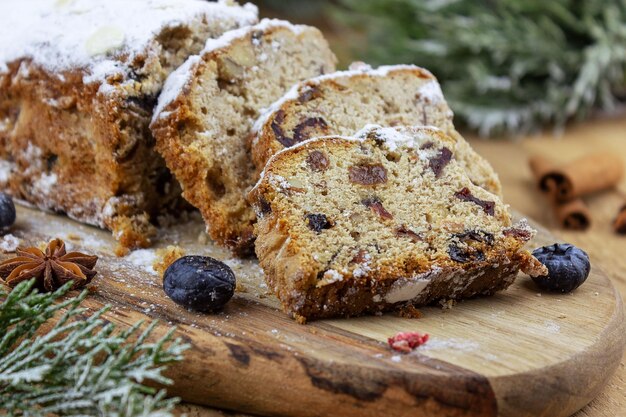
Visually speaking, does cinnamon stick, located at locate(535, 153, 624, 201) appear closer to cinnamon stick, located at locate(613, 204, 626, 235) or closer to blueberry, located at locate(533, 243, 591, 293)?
cinnamon stick, located at locate(613, 204, 626, 235)

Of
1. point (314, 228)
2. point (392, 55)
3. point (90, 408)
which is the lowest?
point (392, 55)

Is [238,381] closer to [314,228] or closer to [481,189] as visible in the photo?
[314,228]

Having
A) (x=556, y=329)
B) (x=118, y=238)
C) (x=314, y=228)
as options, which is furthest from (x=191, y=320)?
(x=556, y=329)

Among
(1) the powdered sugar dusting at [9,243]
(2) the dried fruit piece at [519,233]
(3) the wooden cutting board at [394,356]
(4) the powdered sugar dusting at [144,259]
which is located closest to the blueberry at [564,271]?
(3) the wooden cutting board at [394,356]

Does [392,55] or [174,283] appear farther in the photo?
[392,55]

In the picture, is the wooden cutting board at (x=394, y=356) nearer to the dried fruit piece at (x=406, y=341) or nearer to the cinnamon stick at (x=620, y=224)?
the dried fruit piece at (x=406, y=341)

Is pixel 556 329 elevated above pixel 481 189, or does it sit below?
below

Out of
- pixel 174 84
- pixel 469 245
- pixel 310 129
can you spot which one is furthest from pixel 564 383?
pixel 174 84
